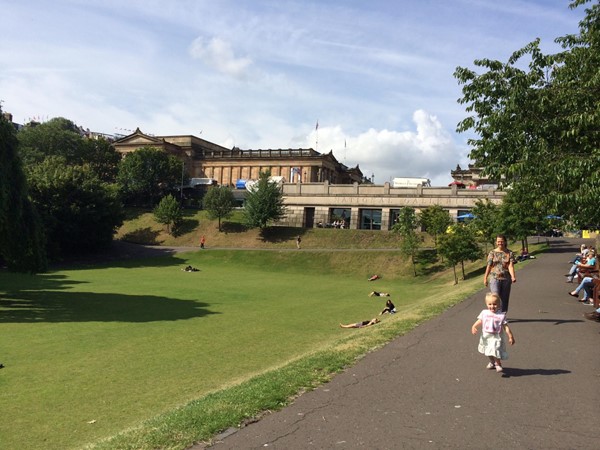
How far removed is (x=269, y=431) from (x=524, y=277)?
72.7 feet

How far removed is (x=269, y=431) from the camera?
5.42m

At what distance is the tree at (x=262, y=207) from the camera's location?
201 feet

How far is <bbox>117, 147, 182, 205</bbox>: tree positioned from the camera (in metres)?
83.8

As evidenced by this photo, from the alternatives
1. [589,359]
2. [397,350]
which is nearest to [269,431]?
[397,350]

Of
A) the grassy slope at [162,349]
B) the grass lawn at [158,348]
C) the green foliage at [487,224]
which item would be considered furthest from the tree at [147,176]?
the green foliage at [487,224]

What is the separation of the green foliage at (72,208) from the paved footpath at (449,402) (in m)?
47.7

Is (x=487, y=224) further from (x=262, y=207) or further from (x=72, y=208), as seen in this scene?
(x=72, y=208)

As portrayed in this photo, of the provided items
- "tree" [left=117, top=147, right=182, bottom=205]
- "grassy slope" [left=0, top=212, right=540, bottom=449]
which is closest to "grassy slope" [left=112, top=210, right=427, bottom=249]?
"tree" [left=117, top=147, right=182, bottom=205]

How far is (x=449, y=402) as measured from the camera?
21.0 ft

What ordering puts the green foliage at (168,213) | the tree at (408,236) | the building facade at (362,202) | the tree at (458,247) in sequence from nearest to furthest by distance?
the tree at (458,247) → the tree at (408,236) → the building facade at (362,202) → the green foliage at (168,213)

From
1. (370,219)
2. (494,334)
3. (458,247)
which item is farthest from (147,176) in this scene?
(494,334)

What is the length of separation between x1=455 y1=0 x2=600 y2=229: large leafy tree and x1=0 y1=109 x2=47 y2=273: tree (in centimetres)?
2079

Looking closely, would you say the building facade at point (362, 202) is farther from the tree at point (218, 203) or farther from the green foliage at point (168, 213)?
the green foliage at point (168, 213)

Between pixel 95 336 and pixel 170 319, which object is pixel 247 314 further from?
pixel 95 336
